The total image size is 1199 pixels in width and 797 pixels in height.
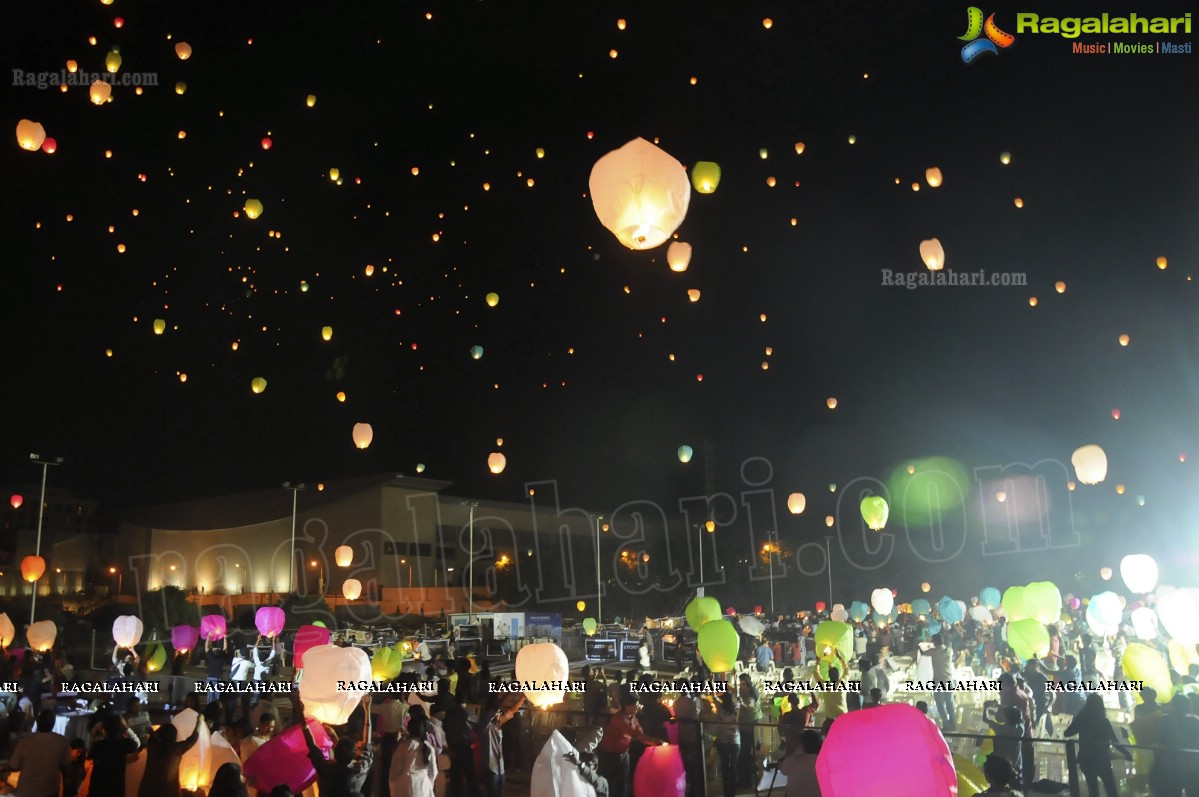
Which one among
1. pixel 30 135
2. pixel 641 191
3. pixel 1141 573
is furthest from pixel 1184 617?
pixel 30 135

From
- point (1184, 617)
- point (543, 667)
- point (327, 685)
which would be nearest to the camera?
point (327, 685)

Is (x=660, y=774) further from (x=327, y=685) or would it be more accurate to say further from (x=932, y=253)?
(x=932, y=253)

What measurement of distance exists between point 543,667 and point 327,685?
66.2 inches

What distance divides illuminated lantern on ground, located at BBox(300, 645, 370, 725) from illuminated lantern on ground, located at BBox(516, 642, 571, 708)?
1.42 metres

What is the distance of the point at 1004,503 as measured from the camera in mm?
34844

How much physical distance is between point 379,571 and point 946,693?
39189 mm

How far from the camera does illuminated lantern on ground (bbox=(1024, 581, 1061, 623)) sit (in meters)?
13.1

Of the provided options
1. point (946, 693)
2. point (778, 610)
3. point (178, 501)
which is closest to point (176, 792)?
point (946, 693)

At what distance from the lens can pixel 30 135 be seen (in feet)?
35.0

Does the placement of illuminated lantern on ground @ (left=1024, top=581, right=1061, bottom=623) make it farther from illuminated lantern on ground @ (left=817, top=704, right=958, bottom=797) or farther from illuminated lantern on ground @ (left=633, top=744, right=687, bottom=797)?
illuminated lantern on ground @ (left=817, top=704, right=958, bottom=797)

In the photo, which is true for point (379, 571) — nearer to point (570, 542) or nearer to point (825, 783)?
point (570, 542)

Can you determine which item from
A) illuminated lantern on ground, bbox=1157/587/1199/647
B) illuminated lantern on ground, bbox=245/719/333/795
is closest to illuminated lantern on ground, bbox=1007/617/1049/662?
illuminated lantern on ground, bbox=1157/587/1199/647

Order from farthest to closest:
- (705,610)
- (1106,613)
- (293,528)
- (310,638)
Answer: (293,528), (1106,613), (705,610), (310,638)

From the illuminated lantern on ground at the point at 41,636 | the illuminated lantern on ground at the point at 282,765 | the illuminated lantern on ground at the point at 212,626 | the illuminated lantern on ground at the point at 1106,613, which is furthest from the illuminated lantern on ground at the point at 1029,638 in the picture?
the illuminated lantern on ground at the point at 41,636
